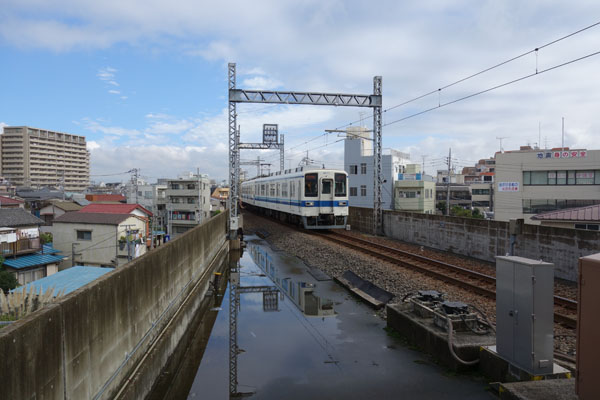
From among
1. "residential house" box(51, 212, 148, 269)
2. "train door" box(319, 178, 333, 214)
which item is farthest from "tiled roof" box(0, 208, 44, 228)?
"train door" box(319, 178, 333, 214)

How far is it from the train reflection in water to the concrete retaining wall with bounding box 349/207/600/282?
5.17 m

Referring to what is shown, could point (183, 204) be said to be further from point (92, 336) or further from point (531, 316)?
point (531, 316)

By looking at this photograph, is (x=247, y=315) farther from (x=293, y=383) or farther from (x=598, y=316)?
(x=598, y=316)

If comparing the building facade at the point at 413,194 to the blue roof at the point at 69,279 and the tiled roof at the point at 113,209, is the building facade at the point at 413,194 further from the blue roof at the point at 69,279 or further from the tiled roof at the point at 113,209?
the blue roof at the point at 69,279

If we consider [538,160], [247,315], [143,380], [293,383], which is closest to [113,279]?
[143,380]

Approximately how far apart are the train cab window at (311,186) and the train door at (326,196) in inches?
9.2

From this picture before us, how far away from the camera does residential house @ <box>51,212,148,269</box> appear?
22359 mm

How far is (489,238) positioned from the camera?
10.8 m

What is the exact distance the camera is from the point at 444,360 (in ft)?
15.5

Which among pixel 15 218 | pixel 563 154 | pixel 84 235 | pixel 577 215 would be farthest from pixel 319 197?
pixel 563 154

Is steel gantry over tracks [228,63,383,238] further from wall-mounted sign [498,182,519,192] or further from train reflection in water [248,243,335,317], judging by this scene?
wall-mounted sign [498,182,519,192]

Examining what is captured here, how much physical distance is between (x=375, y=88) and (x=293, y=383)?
13.2 meters

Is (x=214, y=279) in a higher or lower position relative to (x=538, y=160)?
lower

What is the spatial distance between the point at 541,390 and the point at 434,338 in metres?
1.62
